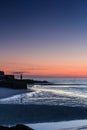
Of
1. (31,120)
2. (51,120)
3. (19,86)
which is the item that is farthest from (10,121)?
(19,86)

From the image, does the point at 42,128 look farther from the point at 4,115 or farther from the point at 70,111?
the point at 70,111

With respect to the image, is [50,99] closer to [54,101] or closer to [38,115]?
[54,101]

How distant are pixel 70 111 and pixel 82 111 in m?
1.02

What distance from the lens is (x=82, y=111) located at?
26.4 meters

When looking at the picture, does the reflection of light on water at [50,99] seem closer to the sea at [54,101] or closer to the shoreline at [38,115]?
the sea at [54,101]

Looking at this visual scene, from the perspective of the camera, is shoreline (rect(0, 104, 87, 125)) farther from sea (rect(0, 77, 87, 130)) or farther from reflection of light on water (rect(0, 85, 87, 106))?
reflection of light on water (rect(0, 85, 87, 106))

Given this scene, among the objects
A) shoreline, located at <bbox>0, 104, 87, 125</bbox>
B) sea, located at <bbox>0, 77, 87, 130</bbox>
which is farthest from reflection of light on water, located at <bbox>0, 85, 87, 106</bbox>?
shoreline, located at <bbox>0, 104, 87, 125</bbox>

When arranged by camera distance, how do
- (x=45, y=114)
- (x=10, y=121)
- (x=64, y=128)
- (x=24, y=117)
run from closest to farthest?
(x=64, y=128) < (x=10, y=121) < (x=24, y=117) < (x=45, y=114)

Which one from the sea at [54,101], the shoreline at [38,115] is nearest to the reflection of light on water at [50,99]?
the sea at [54,101]

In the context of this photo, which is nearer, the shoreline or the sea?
the sea

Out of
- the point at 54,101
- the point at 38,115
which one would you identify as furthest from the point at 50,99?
the point at 38,115

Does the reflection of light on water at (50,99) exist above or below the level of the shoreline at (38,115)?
above

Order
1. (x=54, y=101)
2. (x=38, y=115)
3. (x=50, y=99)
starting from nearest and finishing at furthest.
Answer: (x=38, y=115)
(x=54, y=101)
(x=50, y=99)

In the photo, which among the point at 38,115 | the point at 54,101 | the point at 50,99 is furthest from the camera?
the point at 50,99
